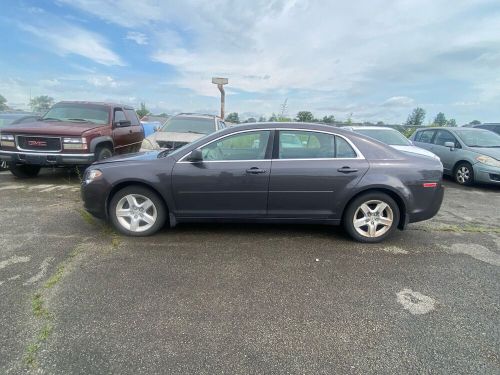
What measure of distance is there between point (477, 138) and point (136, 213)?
9005 millimetres

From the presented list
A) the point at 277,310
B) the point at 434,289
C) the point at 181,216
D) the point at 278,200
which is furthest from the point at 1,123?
the point at 434,289

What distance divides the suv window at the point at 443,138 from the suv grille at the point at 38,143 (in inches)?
390

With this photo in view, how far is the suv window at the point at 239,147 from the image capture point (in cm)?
396

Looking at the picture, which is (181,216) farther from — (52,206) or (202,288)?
(52,206)

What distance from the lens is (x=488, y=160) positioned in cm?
758

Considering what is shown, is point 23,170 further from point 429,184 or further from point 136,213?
point 429,184

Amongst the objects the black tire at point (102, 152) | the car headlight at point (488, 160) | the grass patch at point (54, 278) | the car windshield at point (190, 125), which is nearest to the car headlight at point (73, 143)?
the black tire at point (102, 152)

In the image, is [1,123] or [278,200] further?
[1,123]

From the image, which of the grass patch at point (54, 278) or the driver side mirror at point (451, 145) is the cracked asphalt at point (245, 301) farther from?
the driver side mirror at point (451, 145)

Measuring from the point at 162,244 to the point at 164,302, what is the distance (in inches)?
49.1

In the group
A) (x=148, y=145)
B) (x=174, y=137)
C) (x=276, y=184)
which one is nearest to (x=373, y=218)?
(x=276, y=184)

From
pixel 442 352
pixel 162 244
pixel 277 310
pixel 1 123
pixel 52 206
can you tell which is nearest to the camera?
pixel 442 352

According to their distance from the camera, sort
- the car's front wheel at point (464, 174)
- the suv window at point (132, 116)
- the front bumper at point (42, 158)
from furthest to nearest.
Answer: the suv window at point (132, 116), the car's front wheel at point (464, 174), the front bumper at point (42, 158)

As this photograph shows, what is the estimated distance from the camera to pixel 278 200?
3943mm
